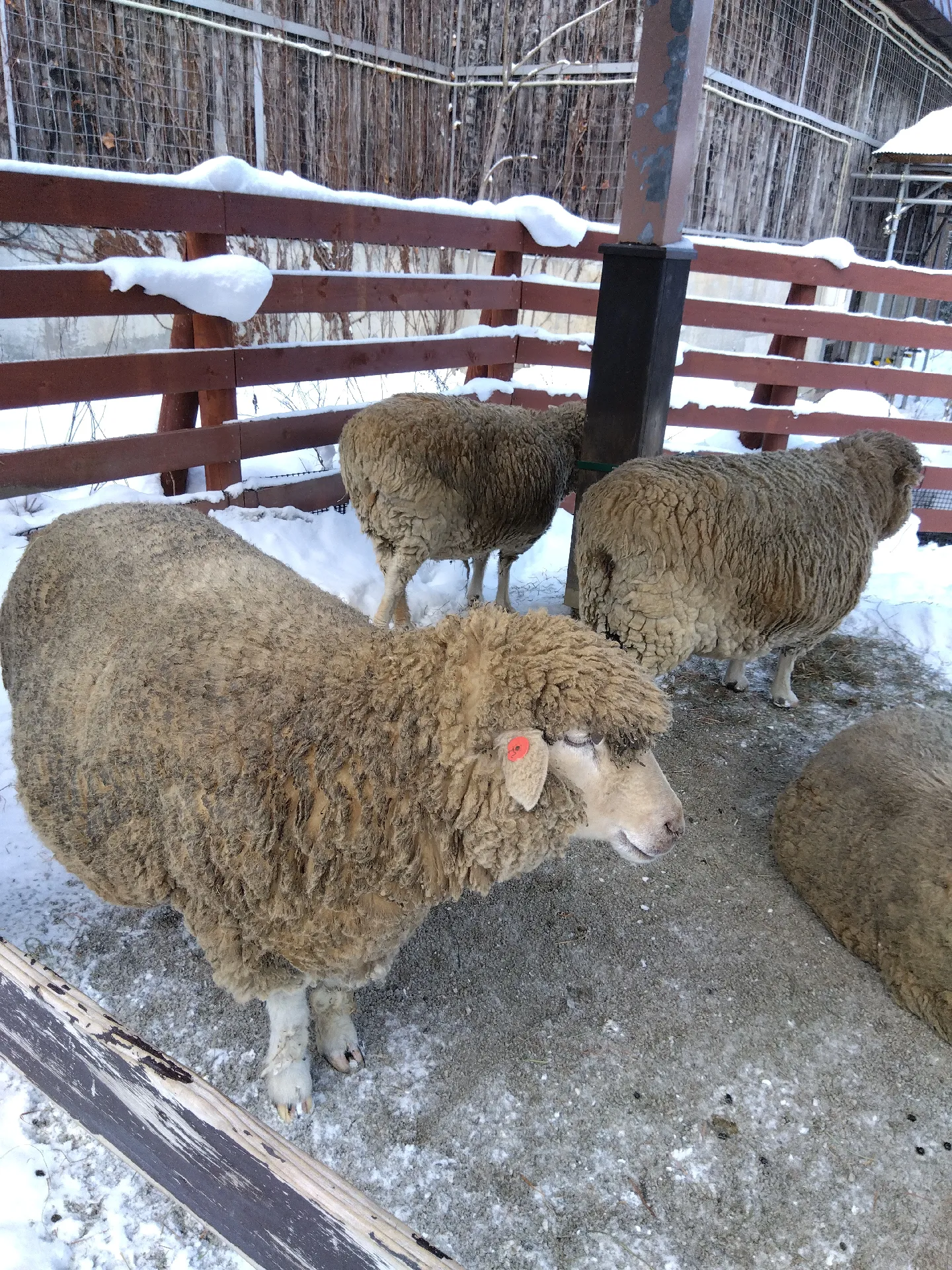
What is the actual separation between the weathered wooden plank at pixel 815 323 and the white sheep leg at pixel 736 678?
3088 millimetres

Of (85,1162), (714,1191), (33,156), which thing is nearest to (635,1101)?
(714,1191)

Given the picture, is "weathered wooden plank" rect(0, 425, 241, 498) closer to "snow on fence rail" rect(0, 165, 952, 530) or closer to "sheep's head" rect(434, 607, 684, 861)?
"snow on fence rail" rect(0, 165, 952, 530)

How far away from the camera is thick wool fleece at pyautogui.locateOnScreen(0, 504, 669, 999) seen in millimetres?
1611

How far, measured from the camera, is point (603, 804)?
170 cm

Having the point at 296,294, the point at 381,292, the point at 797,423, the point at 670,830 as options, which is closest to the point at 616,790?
the point at 670,830

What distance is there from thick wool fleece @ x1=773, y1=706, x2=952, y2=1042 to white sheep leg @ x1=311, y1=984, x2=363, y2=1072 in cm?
159

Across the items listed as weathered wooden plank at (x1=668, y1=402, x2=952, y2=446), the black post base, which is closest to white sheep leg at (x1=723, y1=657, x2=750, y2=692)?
the black post base

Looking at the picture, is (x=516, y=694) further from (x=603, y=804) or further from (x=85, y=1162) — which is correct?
(x=85, y=1162)

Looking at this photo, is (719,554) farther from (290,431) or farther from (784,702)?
(290,431)

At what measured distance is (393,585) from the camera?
162 inches

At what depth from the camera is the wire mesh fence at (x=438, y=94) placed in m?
6.97

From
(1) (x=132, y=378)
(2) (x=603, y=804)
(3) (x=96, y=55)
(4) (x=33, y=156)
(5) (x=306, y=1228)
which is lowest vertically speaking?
(5) (x=306, y=1228)

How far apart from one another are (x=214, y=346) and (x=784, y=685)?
3.43 meters

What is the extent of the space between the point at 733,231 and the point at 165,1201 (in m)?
12.3
